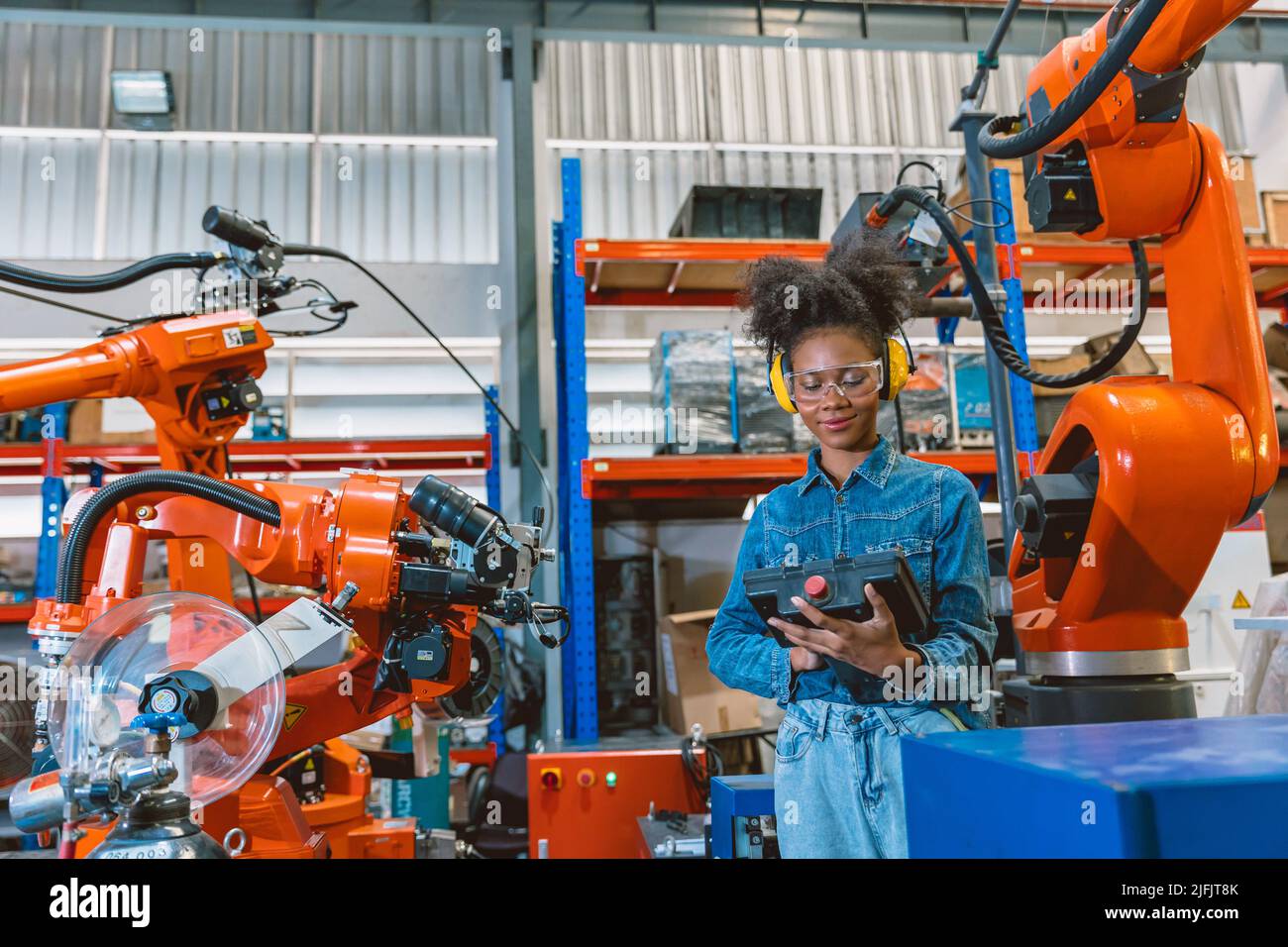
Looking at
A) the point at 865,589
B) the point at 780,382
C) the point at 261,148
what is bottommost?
the point at 865,589

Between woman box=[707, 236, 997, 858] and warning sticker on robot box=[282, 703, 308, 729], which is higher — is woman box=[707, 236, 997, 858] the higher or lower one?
the higher one

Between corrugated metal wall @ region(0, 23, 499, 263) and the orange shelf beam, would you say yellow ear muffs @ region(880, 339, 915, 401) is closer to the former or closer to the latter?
the orange shelf beam

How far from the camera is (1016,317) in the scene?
4.11m

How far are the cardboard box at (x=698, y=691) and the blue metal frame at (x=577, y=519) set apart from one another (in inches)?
15.3

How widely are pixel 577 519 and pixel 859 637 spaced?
→ 284 cm

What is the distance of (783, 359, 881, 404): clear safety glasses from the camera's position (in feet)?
4.77

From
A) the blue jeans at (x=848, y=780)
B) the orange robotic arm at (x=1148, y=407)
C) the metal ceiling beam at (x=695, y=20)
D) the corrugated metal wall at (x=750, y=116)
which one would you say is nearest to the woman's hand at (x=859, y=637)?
the blue jeans at (x=848, y=780)

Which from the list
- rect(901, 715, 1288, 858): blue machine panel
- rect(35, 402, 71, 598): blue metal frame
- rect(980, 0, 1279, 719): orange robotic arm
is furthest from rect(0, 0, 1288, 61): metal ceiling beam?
rect(901, 715, 1288, 858): blue machine panel

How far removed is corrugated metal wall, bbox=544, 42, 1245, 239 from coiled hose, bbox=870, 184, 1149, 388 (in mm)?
5115

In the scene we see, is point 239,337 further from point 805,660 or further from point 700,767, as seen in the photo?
point 700,767

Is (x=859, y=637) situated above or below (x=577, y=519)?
below

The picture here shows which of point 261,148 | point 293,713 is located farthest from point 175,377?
point 261,148

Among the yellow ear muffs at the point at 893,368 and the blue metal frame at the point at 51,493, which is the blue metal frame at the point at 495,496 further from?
the yellow ear muffs at the point at 893,368
